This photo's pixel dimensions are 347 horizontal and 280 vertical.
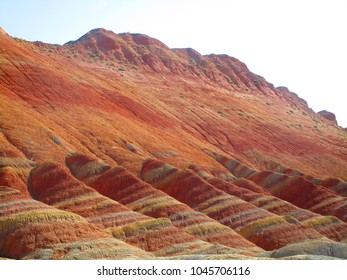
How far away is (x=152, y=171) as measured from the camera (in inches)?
2472

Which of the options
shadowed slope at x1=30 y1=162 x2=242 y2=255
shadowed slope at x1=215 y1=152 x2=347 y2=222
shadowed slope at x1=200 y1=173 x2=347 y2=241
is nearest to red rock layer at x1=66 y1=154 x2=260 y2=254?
shadowed slope at x1=30 y1=162 x2=242 y2=255

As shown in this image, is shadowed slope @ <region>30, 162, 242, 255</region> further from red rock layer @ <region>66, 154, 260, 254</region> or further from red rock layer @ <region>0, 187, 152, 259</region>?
red rock layer @ <region>0, 187, 152, 259</region>

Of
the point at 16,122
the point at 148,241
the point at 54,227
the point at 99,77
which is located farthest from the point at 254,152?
the point at 54,227

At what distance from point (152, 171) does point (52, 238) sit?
2820 centimetres

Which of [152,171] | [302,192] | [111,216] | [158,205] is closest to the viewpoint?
[111,216]

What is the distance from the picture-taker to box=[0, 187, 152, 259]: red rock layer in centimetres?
3425

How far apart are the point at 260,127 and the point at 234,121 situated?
23.6 feet

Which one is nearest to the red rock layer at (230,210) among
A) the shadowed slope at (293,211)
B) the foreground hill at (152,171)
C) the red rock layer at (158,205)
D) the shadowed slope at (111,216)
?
the foreground hill at (152,171)

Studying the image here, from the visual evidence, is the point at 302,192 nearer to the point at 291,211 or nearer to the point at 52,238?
the point at 291,211

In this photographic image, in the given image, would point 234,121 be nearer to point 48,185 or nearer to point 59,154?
point 59,154

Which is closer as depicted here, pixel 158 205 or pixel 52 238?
pixel 52 238

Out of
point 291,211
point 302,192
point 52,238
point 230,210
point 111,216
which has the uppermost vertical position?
point 302,192

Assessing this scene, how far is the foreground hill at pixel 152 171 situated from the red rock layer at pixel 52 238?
11 centimetres

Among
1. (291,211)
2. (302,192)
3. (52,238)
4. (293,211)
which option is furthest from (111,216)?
(302,192)
